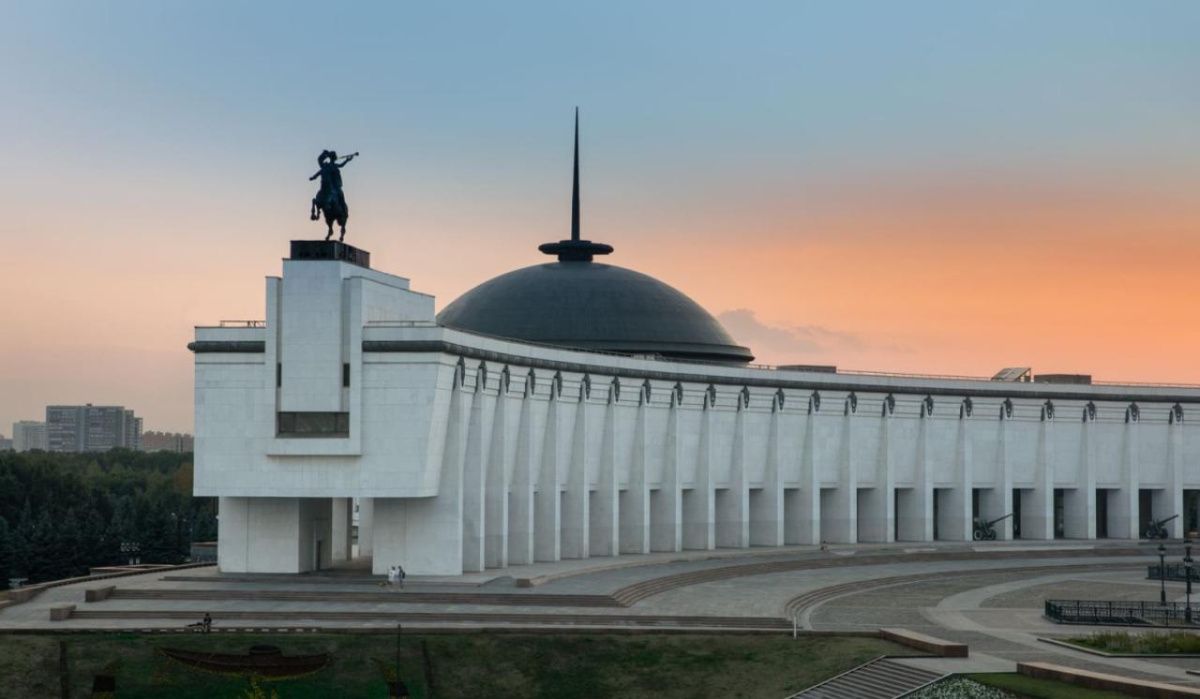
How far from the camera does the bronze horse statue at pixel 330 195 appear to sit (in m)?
73.4

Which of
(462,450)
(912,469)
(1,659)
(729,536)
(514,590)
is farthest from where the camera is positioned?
(912,469)

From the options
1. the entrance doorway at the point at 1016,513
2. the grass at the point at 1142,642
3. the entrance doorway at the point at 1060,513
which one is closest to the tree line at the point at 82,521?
the entrance doorway at the point at 1016,513

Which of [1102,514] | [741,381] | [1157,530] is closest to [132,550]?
[741,381]

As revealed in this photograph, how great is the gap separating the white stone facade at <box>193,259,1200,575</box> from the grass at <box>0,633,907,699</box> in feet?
47.8

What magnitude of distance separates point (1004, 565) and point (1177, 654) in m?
35.8

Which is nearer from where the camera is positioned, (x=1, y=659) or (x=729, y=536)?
(x=1, y=659)

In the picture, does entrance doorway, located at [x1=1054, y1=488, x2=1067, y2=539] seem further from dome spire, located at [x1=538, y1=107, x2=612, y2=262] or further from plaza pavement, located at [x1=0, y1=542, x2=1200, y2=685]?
dome spire, located at [x1=538, y1=107, x2=612, y2=262]

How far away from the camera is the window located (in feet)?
234

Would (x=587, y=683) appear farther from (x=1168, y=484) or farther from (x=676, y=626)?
(x=1168, y=484)

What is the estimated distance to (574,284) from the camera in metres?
108

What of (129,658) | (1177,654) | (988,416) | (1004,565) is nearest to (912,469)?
(988,416)

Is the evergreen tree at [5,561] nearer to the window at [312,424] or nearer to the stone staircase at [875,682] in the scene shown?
the window at [312,424]

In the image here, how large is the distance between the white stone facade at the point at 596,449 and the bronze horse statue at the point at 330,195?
2.72 m

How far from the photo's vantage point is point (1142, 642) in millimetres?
58250
